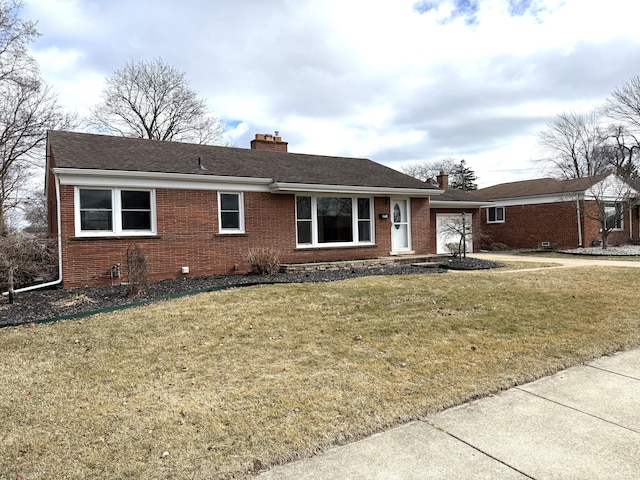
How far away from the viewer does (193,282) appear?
1086 centimetres

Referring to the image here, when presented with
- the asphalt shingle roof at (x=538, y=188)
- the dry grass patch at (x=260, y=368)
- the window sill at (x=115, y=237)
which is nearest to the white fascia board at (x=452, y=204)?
the asphalt shingle roof at (x=538, y=188)

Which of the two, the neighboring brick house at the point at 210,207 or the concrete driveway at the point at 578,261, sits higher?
the neighboring brick house at the point at 210,207

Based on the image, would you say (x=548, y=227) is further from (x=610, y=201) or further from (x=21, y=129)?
(x=21, y=129)

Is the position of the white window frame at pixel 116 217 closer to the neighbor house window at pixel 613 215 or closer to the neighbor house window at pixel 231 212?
the neighbor house window at pixel 231 212

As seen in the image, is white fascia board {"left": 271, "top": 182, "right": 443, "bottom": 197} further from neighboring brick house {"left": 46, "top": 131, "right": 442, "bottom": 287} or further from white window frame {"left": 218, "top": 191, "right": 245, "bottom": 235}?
white window frame {"left": 218, "top": 191, "right": 245, "bottom": 235}

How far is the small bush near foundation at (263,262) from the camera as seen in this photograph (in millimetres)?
11648

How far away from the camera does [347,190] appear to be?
46.2ft

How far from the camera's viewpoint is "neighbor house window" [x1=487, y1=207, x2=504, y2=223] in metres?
25.1

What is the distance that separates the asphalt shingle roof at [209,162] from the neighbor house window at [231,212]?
0.73 metres

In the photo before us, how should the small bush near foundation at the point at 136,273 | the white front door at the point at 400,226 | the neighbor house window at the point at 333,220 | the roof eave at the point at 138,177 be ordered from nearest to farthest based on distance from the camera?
the small bush near foundation at the point at 136,273, the roof eave at the point at 138,177, the neighbor house window at the point at 333,220, the white front door at the point at 400,226

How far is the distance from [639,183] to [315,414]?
29.7 metres

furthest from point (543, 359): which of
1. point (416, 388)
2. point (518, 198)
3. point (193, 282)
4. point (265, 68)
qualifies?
point (518, 198)

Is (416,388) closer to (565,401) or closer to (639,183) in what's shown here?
(565,401)

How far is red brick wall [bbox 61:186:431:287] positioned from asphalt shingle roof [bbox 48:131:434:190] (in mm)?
778
